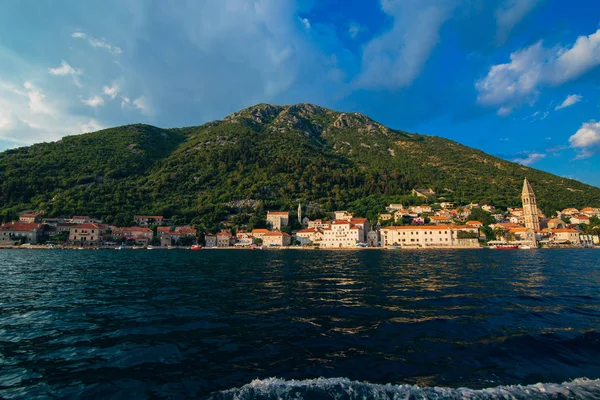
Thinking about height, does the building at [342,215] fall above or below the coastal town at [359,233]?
above

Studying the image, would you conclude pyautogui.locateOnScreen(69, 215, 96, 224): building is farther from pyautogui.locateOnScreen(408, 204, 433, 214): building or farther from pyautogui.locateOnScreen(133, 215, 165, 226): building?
pyautogui.locateOnScreen(408, 204, 433, 214): building

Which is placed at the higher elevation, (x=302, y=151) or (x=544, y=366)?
(x=302, y=151)

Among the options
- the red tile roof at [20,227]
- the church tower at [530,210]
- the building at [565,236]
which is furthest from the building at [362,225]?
the red tile roof at [20,227]

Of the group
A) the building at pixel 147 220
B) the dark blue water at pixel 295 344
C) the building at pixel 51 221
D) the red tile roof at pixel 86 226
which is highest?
the building at pixel 147 220

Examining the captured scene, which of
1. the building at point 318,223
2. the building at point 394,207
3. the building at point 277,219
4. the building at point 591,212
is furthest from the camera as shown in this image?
the building at point 394,207

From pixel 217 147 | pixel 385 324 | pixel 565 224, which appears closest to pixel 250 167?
pixel 217 147

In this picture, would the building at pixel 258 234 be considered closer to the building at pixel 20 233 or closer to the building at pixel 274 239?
the building at pixel 274 239

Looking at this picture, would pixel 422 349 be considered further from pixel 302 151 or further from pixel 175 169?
pixel 302 151
